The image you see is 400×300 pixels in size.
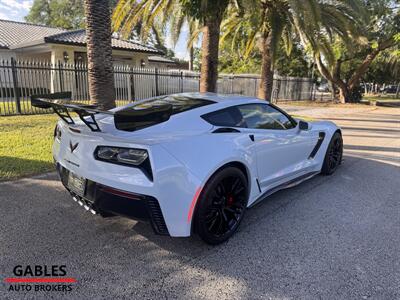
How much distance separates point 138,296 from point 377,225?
9.45 feet

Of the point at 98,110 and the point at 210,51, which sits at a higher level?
the point at 210,51

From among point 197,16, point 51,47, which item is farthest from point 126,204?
point 51,47

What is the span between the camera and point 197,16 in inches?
333

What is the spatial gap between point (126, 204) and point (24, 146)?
510cm

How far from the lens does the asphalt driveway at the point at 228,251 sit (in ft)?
8.27

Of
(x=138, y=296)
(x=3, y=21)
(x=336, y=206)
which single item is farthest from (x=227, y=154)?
(x=3, y=21)

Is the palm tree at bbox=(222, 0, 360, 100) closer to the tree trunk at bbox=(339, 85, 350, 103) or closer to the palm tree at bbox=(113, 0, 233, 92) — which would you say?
the palm tree at bbox=(113, 0, 233, 92)

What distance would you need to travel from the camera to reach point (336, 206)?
4.17m

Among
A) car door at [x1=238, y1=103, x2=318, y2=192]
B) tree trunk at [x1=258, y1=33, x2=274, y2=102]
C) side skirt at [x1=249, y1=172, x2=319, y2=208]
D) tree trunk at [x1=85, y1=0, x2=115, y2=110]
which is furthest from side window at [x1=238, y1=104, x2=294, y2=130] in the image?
tree trunk at [x1=258, y1=33, x2=274, y2=102]

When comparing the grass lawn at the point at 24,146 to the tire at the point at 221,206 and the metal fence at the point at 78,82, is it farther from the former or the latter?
the tire at the point at 221,206

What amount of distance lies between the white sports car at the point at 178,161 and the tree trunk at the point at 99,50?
356cm

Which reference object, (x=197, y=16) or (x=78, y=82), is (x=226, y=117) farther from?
(x=78, y=82)

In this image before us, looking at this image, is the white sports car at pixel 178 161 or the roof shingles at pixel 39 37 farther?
the roof shingles at pixel 39 37

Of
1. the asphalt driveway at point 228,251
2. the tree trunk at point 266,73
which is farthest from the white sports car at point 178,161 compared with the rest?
the tree trunk at point 266,73
